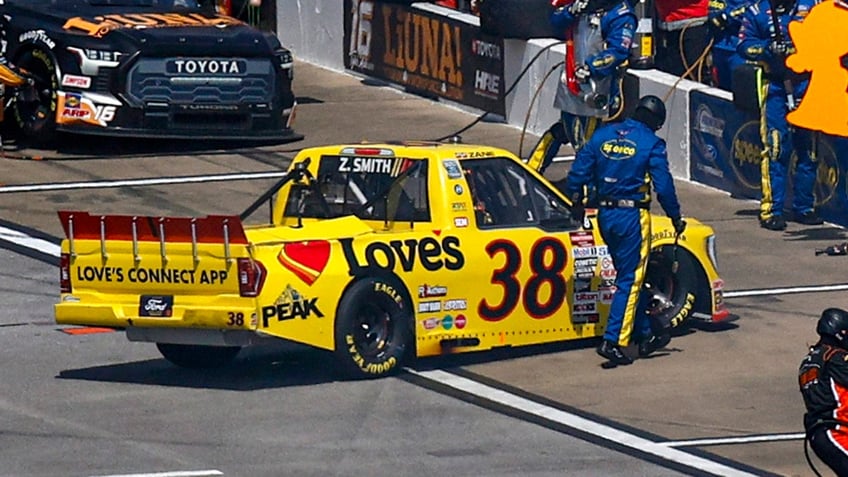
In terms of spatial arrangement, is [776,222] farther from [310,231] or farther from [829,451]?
[829,451]

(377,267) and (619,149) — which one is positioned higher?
(619,149)

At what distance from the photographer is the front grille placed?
20.3 metres

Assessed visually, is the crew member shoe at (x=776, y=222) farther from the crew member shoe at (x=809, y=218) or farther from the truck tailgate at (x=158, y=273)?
the truck tailgate at (x=158, y=273)

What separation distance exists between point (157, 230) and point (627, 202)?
3197 mm

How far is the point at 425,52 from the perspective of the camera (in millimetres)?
24516

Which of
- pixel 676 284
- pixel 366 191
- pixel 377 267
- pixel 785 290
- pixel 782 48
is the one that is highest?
pixel 782 48

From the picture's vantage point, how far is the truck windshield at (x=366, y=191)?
530 inches

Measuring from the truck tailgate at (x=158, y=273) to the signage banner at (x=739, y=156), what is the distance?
753 centimetres

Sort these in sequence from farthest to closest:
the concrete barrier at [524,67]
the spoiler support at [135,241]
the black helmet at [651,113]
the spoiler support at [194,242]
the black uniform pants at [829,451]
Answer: the concrete barrier at [524,67], the black helmet at [651,113], the spoiler support at [135,241], the spoiler support at [194,242], the black uniform pants at [829,451]

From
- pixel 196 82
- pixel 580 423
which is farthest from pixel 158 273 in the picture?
pixel 196 82

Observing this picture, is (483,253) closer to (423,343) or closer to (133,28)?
(423,343)

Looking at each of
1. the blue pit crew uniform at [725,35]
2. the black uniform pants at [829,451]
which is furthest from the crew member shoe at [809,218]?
the black uniform pants at [829,451]

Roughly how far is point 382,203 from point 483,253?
2.41 ft

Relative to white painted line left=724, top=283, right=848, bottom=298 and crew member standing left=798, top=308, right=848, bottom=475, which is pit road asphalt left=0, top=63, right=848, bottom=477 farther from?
crew member standing left=798, top=308, right=848, bottom=475
